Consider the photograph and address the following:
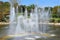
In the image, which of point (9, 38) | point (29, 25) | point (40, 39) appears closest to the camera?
point (40, 39)

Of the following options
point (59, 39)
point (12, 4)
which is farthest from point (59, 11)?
point (59, 39)

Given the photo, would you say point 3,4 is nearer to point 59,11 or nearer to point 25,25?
point 59,11

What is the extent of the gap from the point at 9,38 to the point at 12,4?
31.8 m

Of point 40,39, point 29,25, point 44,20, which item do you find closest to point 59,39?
point 40,39

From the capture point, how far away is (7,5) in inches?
1858

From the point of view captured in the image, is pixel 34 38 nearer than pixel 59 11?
Yes

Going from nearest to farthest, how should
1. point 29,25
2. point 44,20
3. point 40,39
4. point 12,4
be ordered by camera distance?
1. point 40,39
2. point 29,25
3. point 44,20
4. point 12,4

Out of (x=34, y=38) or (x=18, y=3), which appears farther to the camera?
(x=18, y=3)

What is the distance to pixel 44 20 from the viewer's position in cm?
3111

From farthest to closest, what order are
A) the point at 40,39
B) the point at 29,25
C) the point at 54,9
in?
the point at 54,9
the point at 29,25
the point at 40,39

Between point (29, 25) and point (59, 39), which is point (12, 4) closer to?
point (29, 25)

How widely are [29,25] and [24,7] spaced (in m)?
26.0

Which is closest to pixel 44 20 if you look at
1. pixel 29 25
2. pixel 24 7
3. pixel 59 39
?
pixel 29 25

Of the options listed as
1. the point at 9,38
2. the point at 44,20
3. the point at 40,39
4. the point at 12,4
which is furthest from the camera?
the point at 12,4
